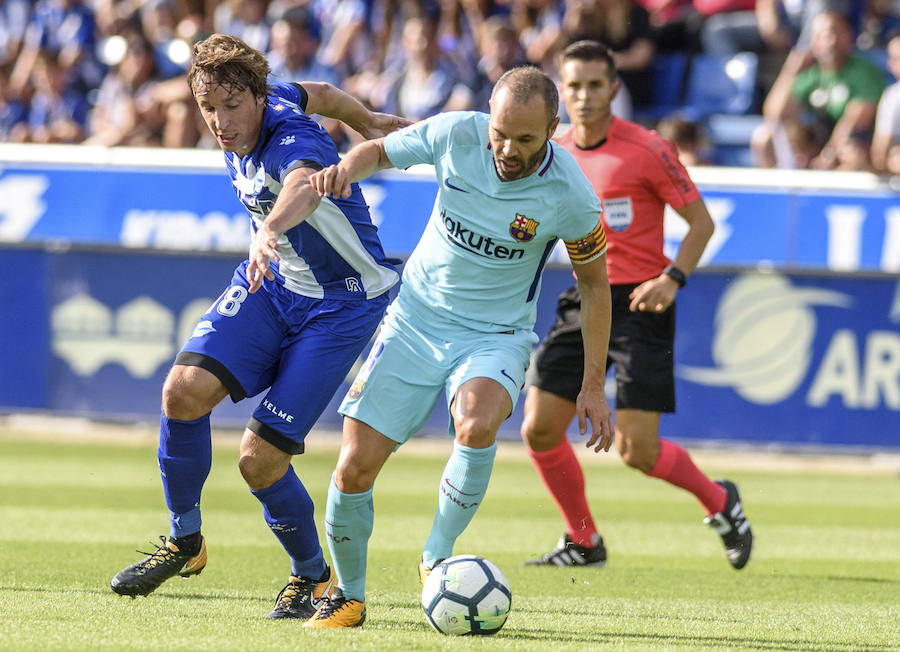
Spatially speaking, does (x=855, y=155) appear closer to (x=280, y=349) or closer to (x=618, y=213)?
(x=618, y=213)

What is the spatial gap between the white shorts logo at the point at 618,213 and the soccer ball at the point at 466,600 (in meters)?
2.86

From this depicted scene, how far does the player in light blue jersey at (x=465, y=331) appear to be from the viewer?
206 inches

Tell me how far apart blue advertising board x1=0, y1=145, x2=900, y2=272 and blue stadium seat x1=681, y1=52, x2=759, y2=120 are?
2.66 metres

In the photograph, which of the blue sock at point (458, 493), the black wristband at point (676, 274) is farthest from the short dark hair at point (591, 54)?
the blue sock at point (458, 493)

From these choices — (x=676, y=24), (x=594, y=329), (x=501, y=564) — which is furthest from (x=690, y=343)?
(x=594, y=329)

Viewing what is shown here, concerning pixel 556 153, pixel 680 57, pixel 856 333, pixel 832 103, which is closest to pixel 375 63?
pixel 680 57

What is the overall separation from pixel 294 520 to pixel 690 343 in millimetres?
7680

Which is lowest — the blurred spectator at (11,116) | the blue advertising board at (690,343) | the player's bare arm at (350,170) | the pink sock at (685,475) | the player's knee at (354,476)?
the blue advertising board at (690,343)

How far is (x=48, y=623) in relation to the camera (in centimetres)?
508

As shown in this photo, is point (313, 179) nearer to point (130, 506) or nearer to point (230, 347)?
point (230, 347)

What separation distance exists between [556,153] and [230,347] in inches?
59.6

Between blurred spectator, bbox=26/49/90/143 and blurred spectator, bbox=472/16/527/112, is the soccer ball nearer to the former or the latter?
blurred spectator, bbox=472/16/527/112

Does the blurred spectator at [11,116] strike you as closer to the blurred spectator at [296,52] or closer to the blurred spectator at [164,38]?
the blurred spectator at [164,38]

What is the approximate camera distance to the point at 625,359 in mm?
7441
